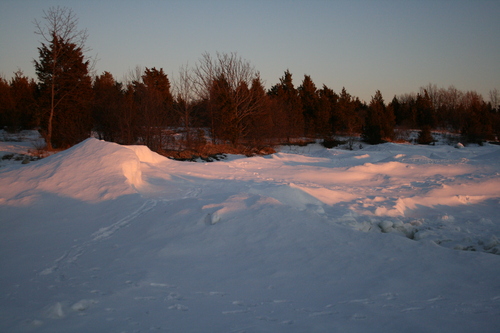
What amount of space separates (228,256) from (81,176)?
5647mm

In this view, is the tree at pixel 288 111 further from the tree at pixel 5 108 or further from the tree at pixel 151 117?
the tree at pixel 5 108

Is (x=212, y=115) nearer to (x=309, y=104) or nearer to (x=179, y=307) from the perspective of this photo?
(x=309, y=104)

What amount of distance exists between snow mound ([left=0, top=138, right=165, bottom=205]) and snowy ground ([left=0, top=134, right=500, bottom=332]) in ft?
0.15

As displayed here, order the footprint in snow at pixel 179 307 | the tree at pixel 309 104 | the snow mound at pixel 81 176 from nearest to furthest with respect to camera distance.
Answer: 1. the footprint in snow at pixel 179 307
2. the snow mound at pixel 81 176
3. the tree at pixel 309 104

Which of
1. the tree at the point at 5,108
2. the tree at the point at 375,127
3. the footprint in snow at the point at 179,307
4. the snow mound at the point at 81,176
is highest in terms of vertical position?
the tree at the point at 5,108

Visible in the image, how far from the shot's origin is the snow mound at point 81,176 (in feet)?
27.4

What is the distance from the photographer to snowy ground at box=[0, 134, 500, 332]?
3.57m

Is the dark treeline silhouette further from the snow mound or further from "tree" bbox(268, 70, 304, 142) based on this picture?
the snow mound

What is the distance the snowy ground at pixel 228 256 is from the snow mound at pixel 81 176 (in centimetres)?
5

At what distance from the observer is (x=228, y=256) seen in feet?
18.0

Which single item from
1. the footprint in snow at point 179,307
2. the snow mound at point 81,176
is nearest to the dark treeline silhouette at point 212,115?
the snow mound at point 81,176

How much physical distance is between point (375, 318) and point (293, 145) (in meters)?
31.6

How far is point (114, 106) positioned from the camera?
23.1 m

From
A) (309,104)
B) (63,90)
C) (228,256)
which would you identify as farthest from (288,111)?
(228,256)
